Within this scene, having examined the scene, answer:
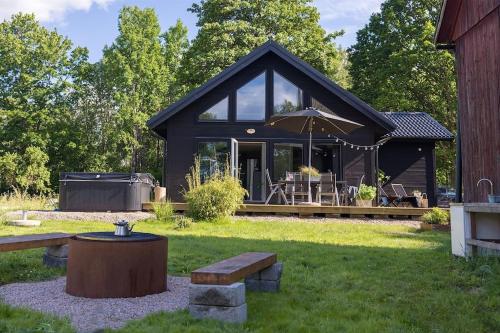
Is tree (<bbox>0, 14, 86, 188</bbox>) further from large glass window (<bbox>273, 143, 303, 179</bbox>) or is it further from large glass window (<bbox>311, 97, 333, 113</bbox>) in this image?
large glass window (<bbox>311, 97, 333, 113</bbox>)

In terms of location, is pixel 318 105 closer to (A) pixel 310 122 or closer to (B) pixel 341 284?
(A) pixel 310 122

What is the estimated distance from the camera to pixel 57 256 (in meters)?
5.42

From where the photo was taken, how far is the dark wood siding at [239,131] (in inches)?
557

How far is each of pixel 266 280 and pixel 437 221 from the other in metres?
6.61

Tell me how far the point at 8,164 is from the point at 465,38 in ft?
76.5

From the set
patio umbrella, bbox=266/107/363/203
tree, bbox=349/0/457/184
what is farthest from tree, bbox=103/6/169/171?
patio umbrella, bbox=266/107/363/203

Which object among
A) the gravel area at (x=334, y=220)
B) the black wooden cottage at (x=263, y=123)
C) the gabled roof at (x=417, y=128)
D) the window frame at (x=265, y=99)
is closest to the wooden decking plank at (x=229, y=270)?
the gravel area at (x=334, y=220)

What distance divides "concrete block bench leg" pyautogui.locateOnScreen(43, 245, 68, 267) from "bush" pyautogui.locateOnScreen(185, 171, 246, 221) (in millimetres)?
4846

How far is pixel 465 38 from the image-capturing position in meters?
8.02

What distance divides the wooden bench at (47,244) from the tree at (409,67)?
21041 mm

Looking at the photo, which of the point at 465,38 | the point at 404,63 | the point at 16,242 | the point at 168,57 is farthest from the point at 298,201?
the point at 168,57

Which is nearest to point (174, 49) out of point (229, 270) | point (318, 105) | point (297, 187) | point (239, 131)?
point (239, 131)

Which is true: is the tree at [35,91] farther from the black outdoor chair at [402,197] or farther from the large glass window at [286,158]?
the black outdoor chair at [402,197]

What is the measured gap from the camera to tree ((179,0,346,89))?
23391mm
